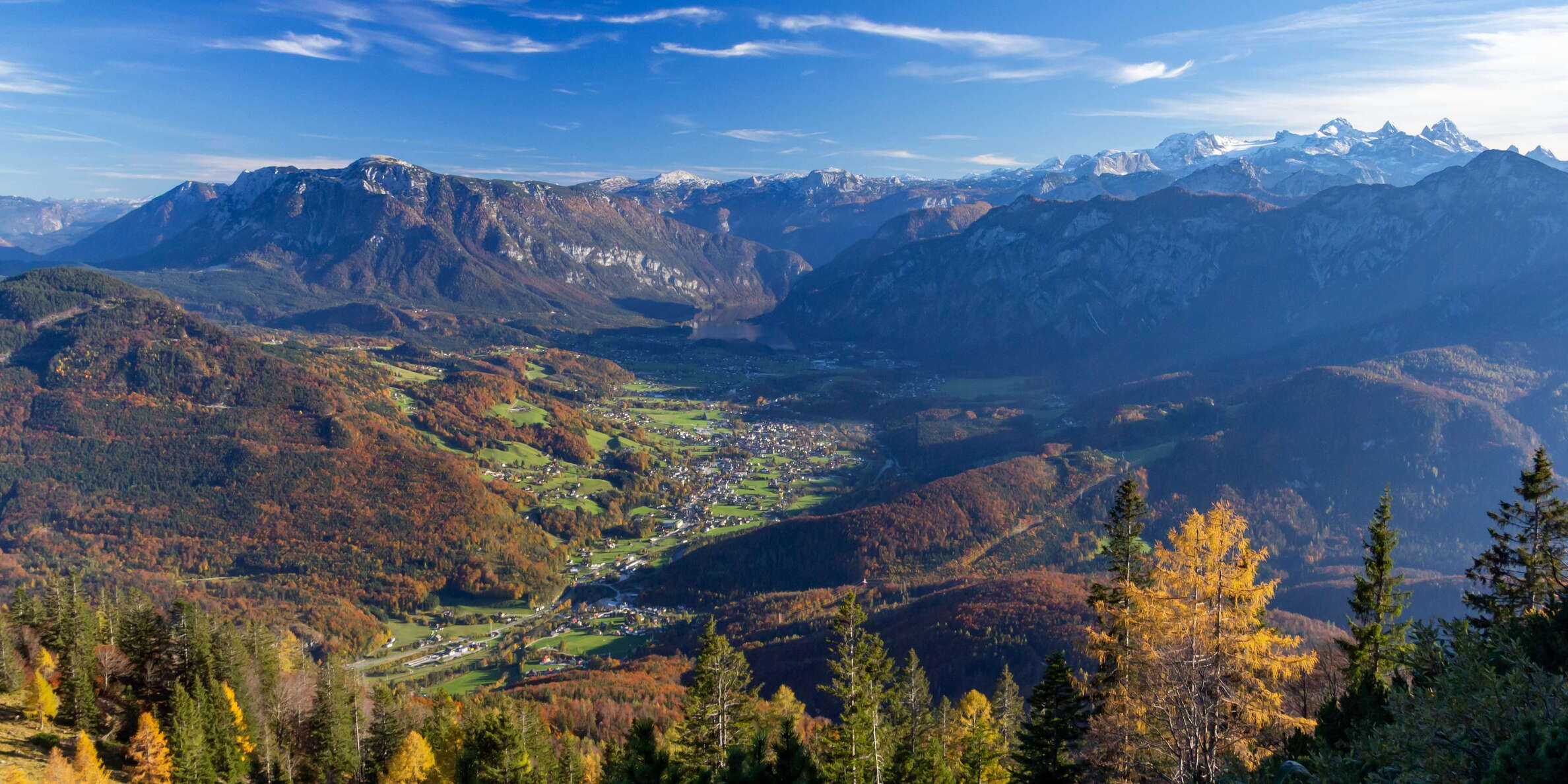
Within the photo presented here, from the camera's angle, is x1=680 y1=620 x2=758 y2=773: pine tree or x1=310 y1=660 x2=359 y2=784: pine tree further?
x1=310 y1=660 x2=359 y2=784: pine tree

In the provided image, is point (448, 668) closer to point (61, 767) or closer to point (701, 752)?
point (61, 767)

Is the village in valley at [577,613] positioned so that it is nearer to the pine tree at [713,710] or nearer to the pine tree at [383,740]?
the pine tree at [383,740]

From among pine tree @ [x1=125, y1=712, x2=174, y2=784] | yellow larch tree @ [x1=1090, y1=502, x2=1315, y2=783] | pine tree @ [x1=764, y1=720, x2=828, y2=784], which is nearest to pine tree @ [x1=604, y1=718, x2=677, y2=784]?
pine tree @ [x1=764, y1=720, x2=828, y2=784]

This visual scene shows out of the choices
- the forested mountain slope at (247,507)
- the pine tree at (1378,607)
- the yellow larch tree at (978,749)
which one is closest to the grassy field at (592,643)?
the forested mountain slope at (247,507)

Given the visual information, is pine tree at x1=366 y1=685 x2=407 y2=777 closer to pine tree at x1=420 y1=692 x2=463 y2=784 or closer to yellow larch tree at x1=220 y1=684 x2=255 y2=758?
pine tree at x1=420 y1=692 x2=463 y2=784

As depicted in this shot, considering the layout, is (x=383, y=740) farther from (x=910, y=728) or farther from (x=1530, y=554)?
(x=1530, y=554)

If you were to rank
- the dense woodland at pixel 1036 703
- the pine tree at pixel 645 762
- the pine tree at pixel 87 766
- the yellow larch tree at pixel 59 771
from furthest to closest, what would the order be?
the pine tree at pixel 87 766 < the yellow larch tree at pixel 59 771 < the pine tree at pixel 645 762 < the dense woodland at pixel 1036 703
